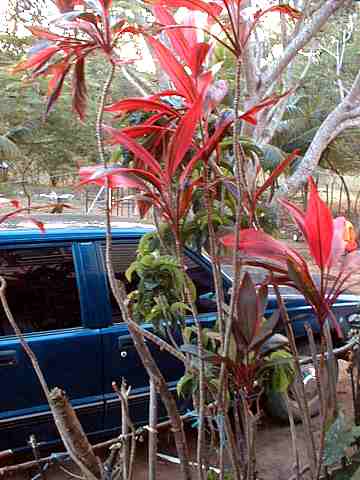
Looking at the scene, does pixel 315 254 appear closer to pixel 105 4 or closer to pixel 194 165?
pixel 194 165

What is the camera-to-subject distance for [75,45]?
1.61 meters

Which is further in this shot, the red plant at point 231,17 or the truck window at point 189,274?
the truck window at point 189,274

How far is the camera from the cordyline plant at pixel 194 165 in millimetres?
1457

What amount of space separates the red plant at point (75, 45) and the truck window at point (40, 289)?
1365 mm

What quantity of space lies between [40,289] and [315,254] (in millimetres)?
1937

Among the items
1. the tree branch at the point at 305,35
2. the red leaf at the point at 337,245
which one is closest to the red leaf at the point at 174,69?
the red leaf at the point at 337,245

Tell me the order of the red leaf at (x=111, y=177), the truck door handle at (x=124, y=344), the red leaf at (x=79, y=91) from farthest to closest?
the truck door handle at (x=124, y=344) < the red leaf at (x=79, y=91) < the red leaf at (x=111, y=177)

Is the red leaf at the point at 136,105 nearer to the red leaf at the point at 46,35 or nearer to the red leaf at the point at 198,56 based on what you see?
the red leaf at the point at 198,56

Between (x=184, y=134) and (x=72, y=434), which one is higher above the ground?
(x=184, y=134)

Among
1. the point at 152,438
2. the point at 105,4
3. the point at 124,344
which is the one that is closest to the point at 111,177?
the point at 105,4

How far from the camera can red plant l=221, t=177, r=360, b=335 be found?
1460 millimetres

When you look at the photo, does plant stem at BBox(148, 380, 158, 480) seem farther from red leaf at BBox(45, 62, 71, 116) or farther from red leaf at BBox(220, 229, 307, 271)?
red leaf at BBox(45, 62, 71, 116)

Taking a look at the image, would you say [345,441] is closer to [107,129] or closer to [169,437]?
[107,129]

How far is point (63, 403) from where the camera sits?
152 centimetres
